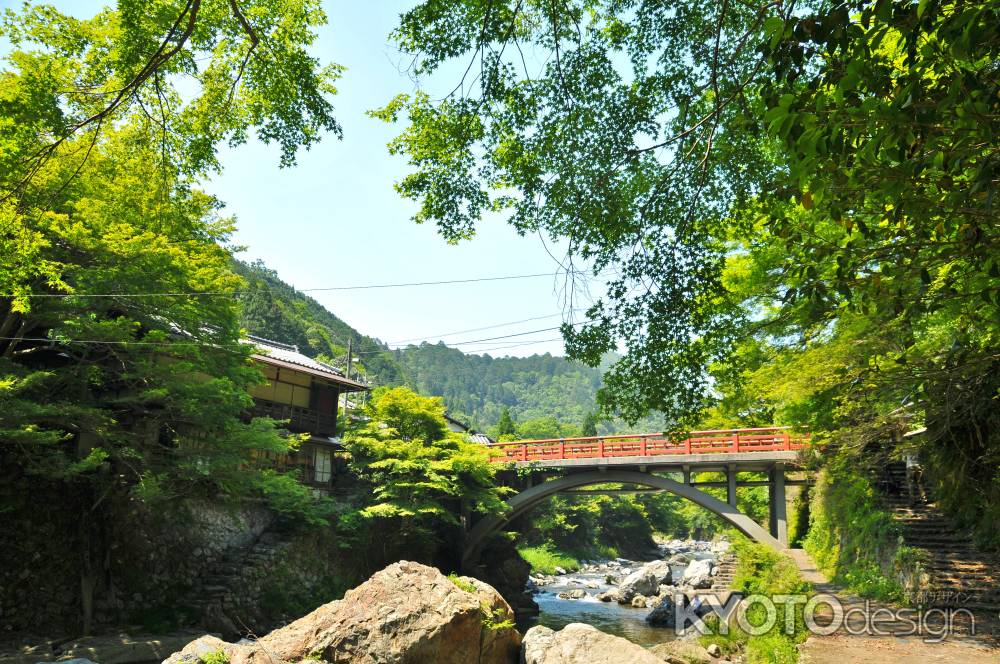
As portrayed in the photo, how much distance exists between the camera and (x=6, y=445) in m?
11.5

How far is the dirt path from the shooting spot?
6.30m

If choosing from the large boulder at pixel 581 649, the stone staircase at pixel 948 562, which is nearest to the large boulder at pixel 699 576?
the stone staircase at pixel 948 562

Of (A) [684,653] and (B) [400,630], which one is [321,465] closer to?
(B) [400,630]

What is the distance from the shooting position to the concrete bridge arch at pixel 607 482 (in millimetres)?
17891

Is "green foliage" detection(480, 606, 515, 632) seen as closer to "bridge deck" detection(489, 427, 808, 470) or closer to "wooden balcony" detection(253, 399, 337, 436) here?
"bridge deck" detection(489, 427, 808, 470)

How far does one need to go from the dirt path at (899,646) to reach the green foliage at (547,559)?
2537 cm

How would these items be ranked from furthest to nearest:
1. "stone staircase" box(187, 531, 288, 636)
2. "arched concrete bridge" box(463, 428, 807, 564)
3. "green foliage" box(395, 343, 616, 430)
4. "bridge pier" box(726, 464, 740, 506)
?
"green foliage" box(395, 343, 616, 430) < "bridge pier" box(726, 464, 740, 506) < "arched concrete bridge" box(463, 428, 807, 564) < "stone staircase" box(187, 531, 288, 636)

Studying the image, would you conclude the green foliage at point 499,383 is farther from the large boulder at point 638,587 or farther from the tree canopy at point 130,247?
the tree canopy at point 130,247

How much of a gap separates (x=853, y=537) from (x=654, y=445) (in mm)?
7827

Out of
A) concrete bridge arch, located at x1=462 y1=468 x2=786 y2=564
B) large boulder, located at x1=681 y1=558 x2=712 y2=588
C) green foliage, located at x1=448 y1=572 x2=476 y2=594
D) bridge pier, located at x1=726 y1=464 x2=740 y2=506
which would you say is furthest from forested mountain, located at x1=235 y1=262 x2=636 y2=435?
green foliage, located at x1=448 y1=572 x2=476 y2=594

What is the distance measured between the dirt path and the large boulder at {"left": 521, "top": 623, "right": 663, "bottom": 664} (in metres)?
1.95

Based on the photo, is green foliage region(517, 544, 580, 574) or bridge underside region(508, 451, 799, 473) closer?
bridge underside region(508, 451, 799, 473)

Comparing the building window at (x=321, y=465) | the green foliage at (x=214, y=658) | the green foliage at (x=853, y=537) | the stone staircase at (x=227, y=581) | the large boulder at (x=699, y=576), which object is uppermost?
the building window at (x=321, y=465)

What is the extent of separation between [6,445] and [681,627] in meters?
15.1
